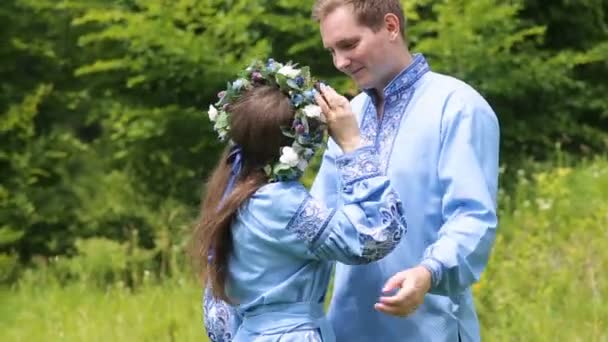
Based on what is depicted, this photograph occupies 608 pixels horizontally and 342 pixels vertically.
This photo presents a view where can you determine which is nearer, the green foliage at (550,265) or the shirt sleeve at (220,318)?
the shirt sleeve at (220,318)

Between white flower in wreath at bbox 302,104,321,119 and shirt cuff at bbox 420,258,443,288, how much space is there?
18.2 inches

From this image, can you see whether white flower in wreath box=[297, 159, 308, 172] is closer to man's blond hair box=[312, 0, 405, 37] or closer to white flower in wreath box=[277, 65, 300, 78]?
white flower in wreath box=[277, 65, 300, 78]

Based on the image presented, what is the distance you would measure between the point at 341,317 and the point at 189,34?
555 cm

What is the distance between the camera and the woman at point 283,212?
2854mm

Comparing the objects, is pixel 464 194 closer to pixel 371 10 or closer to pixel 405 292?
pixel 405 292

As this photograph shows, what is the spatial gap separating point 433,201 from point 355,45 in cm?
45

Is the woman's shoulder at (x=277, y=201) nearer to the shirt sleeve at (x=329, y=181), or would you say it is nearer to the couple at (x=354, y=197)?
the couple at (x=354, y=197)

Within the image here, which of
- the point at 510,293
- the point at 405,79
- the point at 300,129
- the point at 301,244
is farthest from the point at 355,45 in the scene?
the point at 510,293

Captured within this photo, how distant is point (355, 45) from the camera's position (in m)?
3.04

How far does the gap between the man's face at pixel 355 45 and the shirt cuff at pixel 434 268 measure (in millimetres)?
565

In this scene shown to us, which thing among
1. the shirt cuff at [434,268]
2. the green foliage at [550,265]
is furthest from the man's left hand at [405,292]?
the green foliage at [550,265]

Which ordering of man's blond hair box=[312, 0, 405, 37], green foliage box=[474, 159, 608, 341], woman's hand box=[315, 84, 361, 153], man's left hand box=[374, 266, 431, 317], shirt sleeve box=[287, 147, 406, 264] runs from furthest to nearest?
green foliage box=[474, 159, 608, 341] → man's blond hair box=[312, 0, 405, 37] → woman's hand box=[315, 84, 361, 153] → shirt sleeve box=[287, 147, 406, 264] → man's left hand box=[374, 266, 431, 317]

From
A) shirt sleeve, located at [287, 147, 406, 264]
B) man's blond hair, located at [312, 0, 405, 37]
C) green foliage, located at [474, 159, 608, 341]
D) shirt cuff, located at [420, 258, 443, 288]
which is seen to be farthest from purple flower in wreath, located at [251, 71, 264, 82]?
green foliage, located at [474, 159, 608, 341]

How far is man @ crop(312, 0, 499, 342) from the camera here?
287cm
